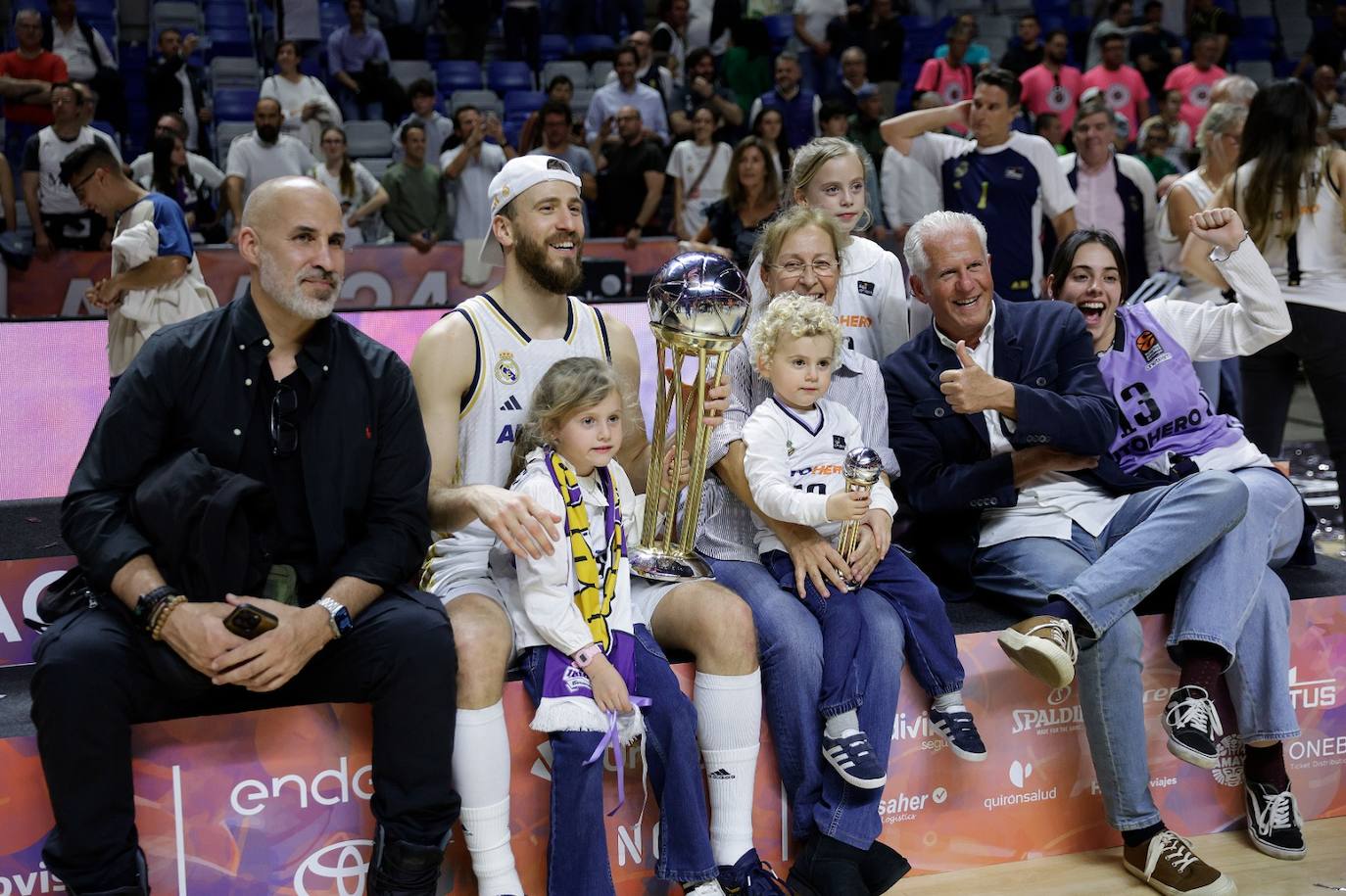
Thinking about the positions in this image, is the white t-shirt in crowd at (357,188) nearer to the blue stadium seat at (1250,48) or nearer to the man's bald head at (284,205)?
the man's bald head at (284,205)

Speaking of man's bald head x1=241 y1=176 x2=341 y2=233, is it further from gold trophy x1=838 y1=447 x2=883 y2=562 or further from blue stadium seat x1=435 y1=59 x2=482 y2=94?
blue stadium seat x1=435 y1=59 x2=482 y2=94

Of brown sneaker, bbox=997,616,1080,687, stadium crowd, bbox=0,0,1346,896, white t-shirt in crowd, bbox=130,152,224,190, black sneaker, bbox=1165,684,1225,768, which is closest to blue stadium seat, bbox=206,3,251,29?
white t-shirt in crowd, bbox=130,152,224,190

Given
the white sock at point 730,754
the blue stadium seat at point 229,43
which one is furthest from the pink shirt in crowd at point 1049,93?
the white sock at point 730,754

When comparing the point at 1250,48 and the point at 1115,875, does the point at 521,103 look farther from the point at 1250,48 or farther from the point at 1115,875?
the point at 1115,875

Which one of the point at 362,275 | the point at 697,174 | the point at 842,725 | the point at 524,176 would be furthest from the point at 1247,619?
the point at 697,174

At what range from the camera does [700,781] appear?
2943mm

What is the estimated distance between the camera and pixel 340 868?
296 centimetres

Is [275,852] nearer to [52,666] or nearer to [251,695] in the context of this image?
[251,695]

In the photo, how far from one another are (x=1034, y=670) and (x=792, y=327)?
0.99 metres

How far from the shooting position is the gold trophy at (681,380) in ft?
10.4

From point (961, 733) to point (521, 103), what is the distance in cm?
980

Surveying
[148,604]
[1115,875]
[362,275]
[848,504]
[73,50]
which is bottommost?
[1115,875]

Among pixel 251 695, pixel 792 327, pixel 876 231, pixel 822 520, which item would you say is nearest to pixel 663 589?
pixel 822 520

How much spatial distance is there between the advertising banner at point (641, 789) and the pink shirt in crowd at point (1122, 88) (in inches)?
349
